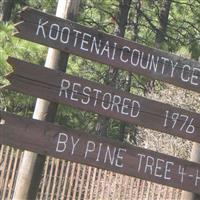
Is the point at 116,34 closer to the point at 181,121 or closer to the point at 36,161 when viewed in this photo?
the point at 181,121

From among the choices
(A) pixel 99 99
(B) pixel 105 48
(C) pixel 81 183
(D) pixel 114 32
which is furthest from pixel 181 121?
(D) pixel 114 32

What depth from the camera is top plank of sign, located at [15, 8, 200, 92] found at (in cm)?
507

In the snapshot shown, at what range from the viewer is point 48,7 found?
16.2m

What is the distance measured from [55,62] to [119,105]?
26.6 inches

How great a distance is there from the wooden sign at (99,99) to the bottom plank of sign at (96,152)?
9.3 inches

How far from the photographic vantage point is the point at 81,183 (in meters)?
10.9

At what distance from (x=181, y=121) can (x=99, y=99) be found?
2.67ft

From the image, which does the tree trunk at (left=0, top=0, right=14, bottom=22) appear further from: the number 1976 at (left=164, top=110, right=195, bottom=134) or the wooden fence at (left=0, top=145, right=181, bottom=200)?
the number 1976 at (left=164, top=110, right=195, bottom=134)

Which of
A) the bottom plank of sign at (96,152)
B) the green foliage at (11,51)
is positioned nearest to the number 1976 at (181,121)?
the bottom plank of sign at (96,152)

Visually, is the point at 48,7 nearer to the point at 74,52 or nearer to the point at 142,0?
the point at 142,0

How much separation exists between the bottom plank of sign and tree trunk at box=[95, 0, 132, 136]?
1059cm

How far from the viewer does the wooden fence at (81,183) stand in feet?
35.9

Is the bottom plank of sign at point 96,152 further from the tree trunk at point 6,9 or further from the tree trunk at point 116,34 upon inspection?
the tree trunk at point 116,34

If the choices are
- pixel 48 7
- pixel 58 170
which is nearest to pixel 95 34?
pixel 58 170
